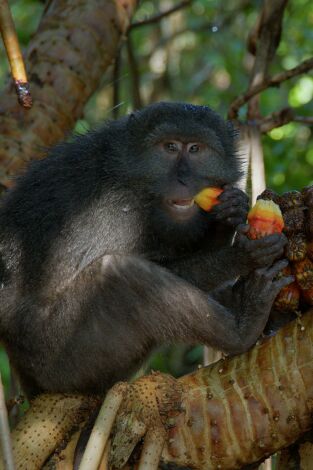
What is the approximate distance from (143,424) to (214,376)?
15.3 inches

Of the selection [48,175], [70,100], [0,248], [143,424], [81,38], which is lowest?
[143,424]

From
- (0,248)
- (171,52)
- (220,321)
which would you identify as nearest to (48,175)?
(0,248)

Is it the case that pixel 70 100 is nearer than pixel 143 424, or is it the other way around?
pixel 143 424

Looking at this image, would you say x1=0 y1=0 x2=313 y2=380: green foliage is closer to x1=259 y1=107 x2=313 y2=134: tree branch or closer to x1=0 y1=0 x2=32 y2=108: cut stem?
x1=259 y1=107 x2=313 y2=134: tree branch

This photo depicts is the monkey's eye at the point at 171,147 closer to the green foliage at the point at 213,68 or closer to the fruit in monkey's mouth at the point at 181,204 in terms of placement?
the fruit in monkey's mouth at the point at 181,204

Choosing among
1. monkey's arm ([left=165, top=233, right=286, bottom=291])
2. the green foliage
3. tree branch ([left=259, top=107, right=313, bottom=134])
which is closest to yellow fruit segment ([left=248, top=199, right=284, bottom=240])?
monkey's arm ([left=165, top=233, right=286, bottom=291])

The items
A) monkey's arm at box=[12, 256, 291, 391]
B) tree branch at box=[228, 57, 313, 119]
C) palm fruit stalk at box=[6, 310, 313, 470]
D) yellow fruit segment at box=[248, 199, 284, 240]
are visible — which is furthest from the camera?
tree branch at box=[228, 57, 313, 119]

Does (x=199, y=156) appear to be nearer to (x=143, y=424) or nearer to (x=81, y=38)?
(x=81, y=38)

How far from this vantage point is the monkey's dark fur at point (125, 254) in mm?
3930

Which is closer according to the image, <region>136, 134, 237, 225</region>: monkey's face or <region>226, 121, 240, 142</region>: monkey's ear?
<region>136, 134, 237, 225</region>: monkey's face

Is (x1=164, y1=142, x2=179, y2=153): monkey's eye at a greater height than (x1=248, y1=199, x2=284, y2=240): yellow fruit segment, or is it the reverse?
(x1=164, y1=142, x2=179, y2=153): monkey's eye

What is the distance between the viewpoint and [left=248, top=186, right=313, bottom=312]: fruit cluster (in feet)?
11.0

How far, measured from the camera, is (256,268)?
13.0ft

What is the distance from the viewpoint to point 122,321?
3941mm
